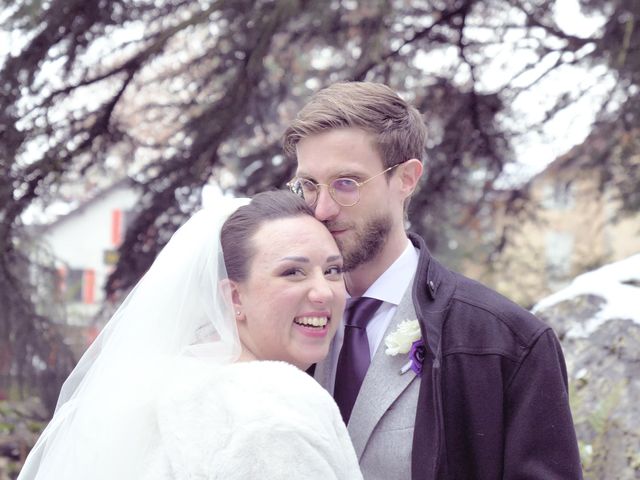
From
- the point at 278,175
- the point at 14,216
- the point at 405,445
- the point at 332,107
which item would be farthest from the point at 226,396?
the point at 278,175

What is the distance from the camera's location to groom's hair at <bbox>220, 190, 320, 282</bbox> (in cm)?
251

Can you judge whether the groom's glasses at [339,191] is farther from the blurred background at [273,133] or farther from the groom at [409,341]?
the blurred background at [273,133]

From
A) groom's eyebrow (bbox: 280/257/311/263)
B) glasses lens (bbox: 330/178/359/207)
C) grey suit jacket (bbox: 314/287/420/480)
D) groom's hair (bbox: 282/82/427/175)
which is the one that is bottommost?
grey suit jacket (bbox: 314/287/420/480)

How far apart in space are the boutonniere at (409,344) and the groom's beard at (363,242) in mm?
275

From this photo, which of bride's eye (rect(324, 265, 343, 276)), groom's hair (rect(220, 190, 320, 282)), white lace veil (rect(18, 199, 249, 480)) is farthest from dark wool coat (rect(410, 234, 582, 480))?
white lace veil (rect(18, 199, 249, 480))

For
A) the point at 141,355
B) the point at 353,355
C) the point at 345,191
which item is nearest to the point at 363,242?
the point at 345,191

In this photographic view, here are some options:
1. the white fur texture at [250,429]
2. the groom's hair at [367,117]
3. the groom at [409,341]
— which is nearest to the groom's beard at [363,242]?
the groom at [409,341]

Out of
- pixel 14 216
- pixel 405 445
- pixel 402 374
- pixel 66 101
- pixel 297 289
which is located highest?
pixel 66 101

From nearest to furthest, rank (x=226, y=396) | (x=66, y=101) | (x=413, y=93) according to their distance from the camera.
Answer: (x=226, y=396) → (x=66, y=101) → (x=413, y=93)

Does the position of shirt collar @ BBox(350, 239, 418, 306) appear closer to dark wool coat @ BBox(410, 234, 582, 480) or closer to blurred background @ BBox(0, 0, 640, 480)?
dark wool coat @ BBox(410, 234, 582, 480)

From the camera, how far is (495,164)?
7418 mm

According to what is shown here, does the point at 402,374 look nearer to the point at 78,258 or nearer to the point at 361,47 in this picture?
the point at 361,47

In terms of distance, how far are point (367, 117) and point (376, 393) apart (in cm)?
96

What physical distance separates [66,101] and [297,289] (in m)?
3.88
